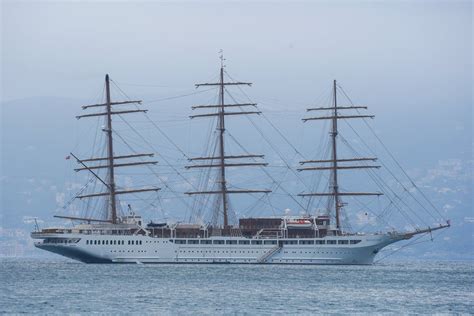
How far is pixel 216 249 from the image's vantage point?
448ft

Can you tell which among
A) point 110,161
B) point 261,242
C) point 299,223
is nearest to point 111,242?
point 110,161

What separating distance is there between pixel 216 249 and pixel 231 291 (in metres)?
42.7

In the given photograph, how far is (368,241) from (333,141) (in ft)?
39.8

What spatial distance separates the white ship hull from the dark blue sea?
7.08 meters

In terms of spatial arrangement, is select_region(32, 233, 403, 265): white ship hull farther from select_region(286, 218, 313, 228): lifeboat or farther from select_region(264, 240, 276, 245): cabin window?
select_region(286, 218, 313, 228): lifeboat

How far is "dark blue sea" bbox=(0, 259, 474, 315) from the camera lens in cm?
8062

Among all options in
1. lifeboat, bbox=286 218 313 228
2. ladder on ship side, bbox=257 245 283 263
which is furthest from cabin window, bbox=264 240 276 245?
lifeboat, bbox=286 218 313 228

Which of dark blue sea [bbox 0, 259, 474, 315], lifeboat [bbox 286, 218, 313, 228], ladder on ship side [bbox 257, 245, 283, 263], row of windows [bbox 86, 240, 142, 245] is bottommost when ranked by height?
dark blue sea [bbox 0, 259, 474, 315]

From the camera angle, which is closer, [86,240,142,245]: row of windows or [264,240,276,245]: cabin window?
[264,240,276,245]: cabin window

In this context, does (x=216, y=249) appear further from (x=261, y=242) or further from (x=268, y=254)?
(x=268, y=254)

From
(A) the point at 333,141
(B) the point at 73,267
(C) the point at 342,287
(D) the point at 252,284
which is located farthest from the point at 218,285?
(A) the point at 333,141

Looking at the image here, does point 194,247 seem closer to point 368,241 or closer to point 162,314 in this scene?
point 368,241

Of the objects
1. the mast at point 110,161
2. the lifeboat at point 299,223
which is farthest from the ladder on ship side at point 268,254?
the mast at point 110,161

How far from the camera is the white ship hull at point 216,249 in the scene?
136375 millimetres
